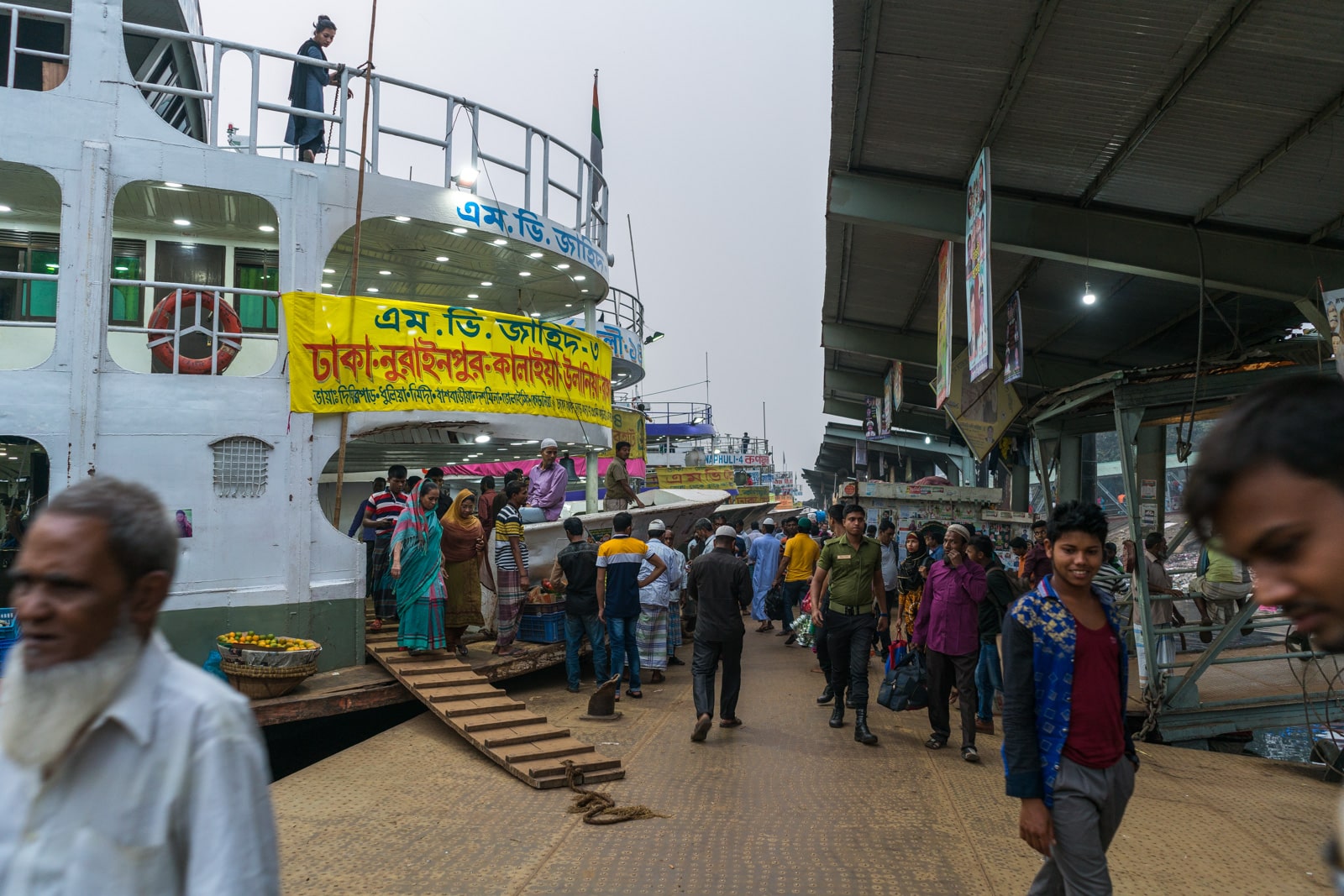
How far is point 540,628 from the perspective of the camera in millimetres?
10688

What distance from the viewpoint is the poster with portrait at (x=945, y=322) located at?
11554mm

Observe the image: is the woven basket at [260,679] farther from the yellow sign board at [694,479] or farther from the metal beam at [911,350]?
the yellow sign board at [694,479]

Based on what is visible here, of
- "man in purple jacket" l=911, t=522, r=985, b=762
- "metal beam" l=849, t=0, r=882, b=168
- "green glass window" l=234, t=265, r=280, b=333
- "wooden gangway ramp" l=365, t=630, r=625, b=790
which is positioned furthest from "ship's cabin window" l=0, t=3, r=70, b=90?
"man in purple jacket" l=911, t=522, r=985, b=762

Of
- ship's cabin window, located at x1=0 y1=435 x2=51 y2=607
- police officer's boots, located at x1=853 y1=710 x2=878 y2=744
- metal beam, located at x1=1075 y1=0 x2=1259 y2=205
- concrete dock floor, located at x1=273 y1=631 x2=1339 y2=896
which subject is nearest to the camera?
concrete dock floor, located at x1=273 y1=631 x2=1339 y2=896

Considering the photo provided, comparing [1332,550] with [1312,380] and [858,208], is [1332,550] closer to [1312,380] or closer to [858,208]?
[1312,380]

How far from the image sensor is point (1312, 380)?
3.98 ft

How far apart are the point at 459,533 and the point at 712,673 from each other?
124 inches

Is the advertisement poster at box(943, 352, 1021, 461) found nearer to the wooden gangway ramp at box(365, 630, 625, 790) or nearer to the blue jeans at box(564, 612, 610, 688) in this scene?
the blue jeans at box(564, 612, 610, 688)

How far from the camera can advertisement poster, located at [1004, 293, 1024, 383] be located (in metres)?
12.8

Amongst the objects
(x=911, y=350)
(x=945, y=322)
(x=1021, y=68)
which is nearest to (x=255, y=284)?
(x=945, y=322)

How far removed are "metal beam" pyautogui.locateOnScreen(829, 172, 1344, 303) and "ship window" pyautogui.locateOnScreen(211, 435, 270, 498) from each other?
7219mm

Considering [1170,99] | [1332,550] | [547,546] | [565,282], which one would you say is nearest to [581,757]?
[547,546]

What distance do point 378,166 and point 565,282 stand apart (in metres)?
4.11

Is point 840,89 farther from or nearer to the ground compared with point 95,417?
farther from the ground
